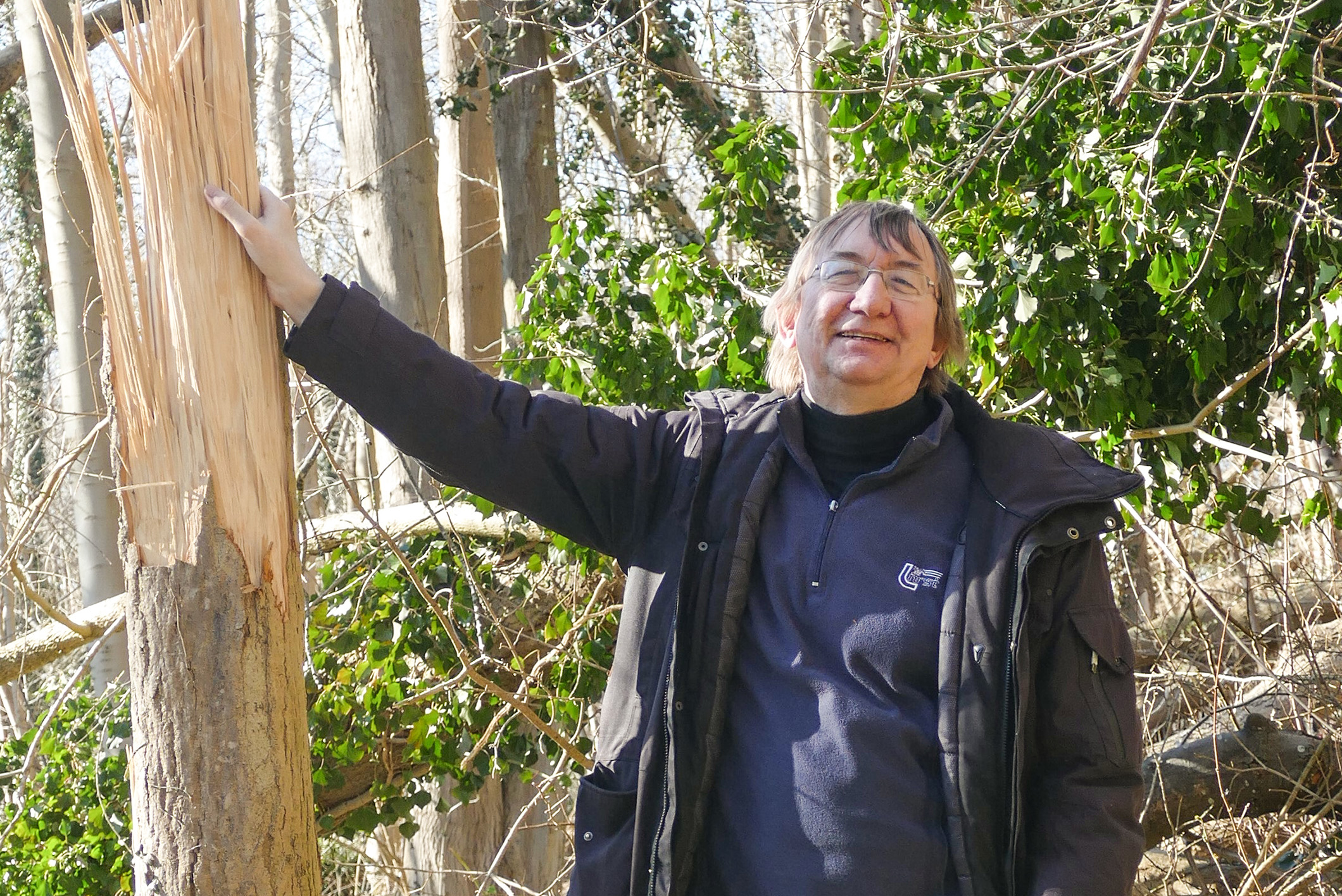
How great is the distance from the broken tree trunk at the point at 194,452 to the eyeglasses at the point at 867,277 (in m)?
0.99

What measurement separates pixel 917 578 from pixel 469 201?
551cm

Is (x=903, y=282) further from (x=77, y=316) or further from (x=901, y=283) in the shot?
(x=77, y=316)

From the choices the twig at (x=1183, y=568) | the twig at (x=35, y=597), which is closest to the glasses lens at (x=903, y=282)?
Result: the twig at (x=1183, y=568)

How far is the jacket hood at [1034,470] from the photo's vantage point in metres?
1.82

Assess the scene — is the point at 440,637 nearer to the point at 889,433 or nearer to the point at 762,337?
the point at 762,337

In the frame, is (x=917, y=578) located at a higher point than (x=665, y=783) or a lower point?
higher

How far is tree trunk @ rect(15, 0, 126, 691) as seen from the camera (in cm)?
561

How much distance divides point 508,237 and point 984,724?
4.95 metres

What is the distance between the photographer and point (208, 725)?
6.29 ft

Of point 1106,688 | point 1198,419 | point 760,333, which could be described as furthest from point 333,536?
point 1106,688

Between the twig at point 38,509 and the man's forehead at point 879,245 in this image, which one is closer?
the man's forehead at point 879,245

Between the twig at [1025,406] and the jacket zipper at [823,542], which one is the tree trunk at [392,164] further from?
the jacket zipper at [823,542]

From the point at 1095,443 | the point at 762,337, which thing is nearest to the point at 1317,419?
the point at 1095,443

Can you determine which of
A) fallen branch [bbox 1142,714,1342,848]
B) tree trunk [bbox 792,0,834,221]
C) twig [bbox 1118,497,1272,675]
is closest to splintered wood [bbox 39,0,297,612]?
twig [bbox 1118,497,1272,675]
